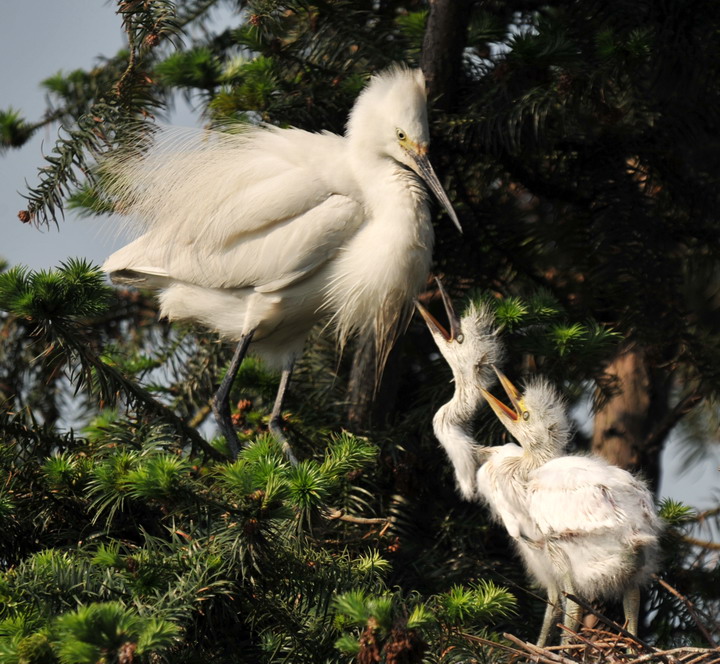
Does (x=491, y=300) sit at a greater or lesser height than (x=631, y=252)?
lesser

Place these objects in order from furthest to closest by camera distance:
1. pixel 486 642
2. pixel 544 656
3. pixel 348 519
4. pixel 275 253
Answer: pixel 275 253 → pixel 348 519 → pixel 544 656 → pixel 486 642

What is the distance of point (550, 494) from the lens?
2.66 m

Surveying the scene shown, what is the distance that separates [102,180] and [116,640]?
2.19 metres

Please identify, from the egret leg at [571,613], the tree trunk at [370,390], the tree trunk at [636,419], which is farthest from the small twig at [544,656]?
the tree trunk at [636,419]

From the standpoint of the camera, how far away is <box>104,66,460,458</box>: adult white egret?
3168 millimetres

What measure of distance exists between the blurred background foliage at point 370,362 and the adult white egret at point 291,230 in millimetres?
156

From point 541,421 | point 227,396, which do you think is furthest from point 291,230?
point 541,421

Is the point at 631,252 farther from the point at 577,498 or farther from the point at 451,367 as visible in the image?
the point at 577,498

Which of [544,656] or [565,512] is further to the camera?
[565,512]

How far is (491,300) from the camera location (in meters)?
2.84

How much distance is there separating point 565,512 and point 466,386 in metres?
0.62

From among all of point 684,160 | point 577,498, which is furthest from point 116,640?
point 684,160

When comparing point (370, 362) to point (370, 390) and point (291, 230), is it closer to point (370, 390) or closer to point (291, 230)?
point (370, 390)

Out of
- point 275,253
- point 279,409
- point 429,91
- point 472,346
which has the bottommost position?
point 279,409
